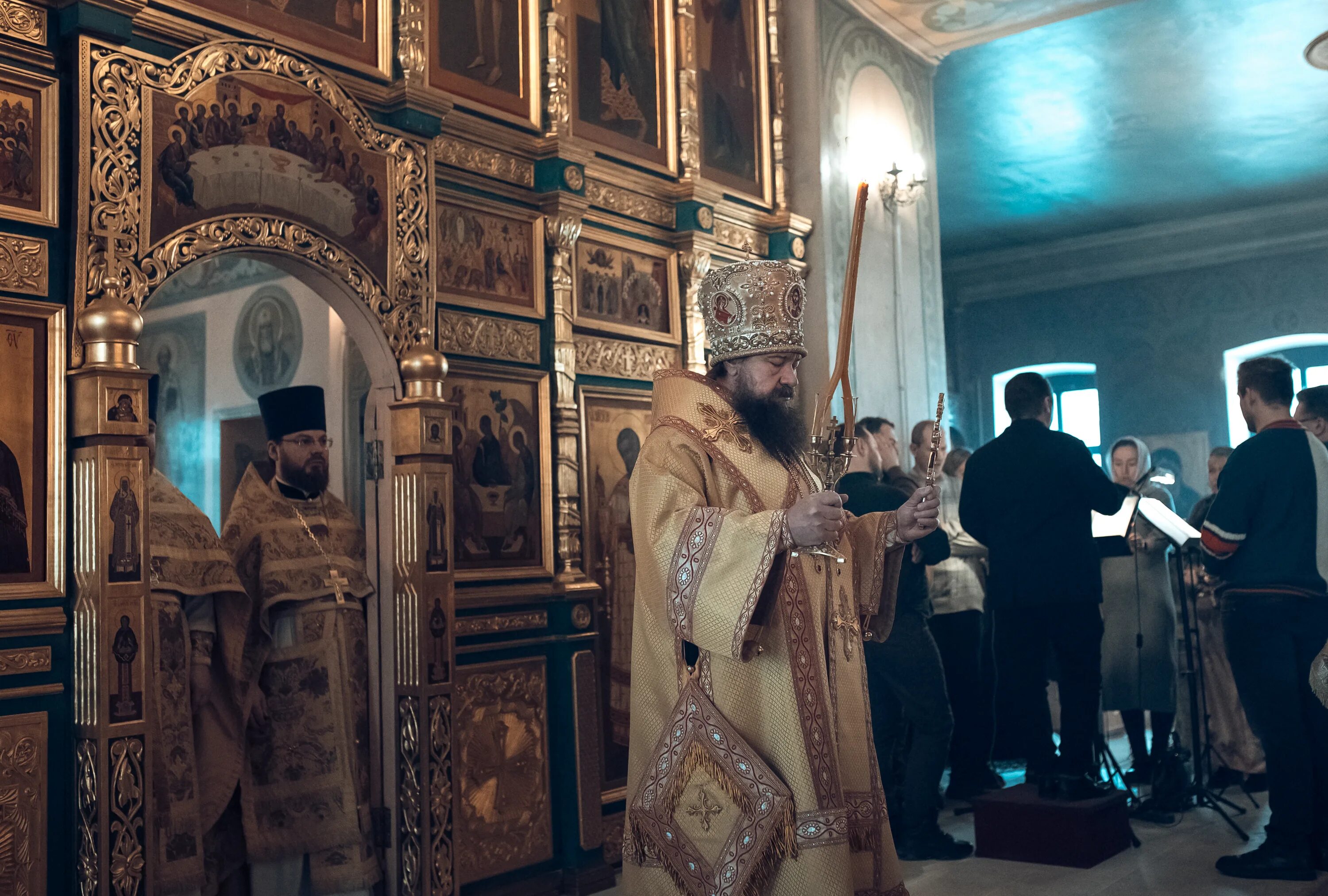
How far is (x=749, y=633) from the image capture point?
2975mm

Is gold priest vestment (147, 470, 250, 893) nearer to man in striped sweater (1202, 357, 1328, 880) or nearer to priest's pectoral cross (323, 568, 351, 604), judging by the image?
priest's pectoral cross (323, 568, 351, 604)

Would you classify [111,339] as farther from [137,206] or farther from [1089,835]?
[1089,835]

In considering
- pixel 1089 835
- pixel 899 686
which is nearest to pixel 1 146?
pixel 899 686

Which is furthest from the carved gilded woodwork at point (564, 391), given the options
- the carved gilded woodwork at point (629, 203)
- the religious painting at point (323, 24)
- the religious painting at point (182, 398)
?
the religious painting at point (182, 398)

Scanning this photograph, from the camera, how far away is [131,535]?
3615mm

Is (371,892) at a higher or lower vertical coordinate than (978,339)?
lower

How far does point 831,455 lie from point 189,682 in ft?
8.42

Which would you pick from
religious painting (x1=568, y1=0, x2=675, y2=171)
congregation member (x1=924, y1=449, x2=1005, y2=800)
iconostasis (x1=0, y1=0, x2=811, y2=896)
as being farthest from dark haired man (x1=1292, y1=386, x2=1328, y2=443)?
religious painting (x1=568, y1=0, x2=675, y2=171)

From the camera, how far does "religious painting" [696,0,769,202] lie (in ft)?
22.2

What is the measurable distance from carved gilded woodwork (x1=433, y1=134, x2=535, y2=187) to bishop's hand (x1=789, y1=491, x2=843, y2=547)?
2805 mm

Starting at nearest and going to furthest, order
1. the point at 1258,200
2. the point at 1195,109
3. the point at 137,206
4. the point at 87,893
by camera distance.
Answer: the point at 87,893
the point at 137,206
the point at 1195,109
the point at 1258,200

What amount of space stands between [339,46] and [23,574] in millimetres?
2268

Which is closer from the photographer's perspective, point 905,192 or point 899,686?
point 899,686

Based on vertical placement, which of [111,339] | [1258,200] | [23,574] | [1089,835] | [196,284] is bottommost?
[1089,835]
